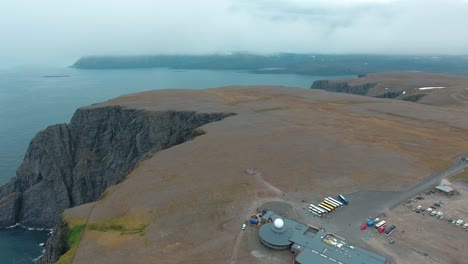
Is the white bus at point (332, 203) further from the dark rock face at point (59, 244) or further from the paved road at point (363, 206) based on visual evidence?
the dark rock face at point (59, 244)

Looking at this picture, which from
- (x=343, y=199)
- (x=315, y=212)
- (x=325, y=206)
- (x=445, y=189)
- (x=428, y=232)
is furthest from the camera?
(x=445, y=189)

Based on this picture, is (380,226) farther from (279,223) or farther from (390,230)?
(279,223)

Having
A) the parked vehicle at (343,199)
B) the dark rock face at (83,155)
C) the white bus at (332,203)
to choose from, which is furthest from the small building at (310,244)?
the dark rock face at (83,155)

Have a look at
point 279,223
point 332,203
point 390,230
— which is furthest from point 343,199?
point 279,223

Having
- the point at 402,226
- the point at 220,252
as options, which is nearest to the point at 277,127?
the point at 402,226

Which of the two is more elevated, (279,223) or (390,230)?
(279,223)

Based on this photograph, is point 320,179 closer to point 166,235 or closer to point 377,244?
point 377,244
